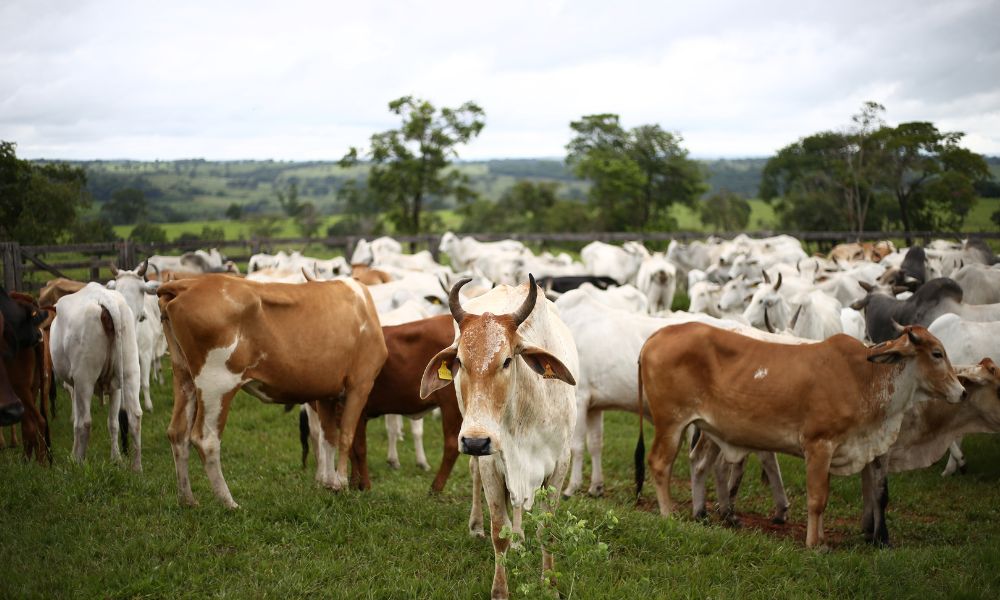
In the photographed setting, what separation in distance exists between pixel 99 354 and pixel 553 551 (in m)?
5.71

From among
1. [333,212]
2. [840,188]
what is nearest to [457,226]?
[333,212]

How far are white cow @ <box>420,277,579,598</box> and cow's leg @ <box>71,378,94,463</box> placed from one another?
15.0 feet

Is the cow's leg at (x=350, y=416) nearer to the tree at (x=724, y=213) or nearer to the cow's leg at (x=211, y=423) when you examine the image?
the cow's leg at (x=211, y=423)

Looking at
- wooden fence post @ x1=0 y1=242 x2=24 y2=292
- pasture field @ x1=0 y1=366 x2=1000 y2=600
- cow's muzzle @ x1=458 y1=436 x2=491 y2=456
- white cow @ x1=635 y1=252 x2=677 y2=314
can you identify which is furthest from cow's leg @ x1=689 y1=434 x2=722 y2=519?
wooden fence post @ x1=0 y1=242 x2=24 y2=292

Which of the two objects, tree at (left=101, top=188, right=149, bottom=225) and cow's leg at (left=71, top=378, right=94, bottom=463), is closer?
cow's leg at (left=71, top=378, right=94, bottom=463)

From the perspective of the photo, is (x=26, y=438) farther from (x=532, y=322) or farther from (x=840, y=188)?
(x=840, y=188)

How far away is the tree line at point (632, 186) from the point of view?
37500mm

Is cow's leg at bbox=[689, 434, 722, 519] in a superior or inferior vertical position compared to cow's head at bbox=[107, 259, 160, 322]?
inferior

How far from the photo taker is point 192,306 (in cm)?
628

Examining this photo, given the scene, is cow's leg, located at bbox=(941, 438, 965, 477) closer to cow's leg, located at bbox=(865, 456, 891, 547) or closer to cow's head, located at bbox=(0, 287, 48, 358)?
cow's leg, located at bbox=(865, 456, 891, 547)

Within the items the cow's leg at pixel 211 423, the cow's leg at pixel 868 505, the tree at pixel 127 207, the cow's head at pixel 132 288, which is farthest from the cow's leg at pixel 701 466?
the tree at pixel 127 207

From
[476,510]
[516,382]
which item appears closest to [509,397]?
[516,382]

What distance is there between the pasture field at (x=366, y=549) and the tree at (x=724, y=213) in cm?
4992

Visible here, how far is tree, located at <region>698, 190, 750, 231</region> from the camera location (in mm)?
56562
